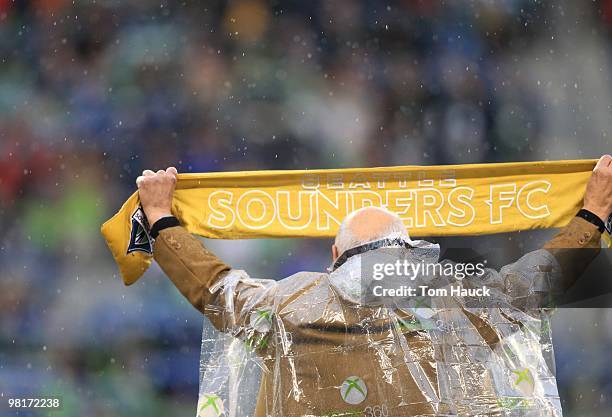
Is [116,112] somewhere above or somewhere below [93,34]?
below

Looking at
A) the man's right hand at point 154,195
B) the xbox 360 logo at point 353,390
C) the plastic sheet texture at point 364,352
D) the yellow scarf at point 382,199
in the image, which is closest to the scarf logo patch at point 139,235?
the man's right hand at point 154,195

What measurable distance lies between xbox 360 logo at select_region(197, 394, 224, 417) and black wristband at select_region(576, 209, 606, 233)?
100 centimetres

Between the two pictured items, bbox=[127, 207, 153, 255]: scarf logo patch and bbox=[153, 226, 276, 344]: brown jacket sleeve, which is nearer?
bbox=[153, 226, 276, 344]: brown jacket sleeve

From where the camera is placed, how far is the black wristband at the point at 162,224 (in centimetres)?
201

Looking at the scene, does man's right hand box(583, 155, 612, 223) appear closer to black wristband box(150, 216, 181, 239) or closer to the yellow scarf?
the yellow scarf

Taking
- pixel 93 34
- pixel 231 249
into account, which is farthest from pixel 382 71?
pixel 93 34

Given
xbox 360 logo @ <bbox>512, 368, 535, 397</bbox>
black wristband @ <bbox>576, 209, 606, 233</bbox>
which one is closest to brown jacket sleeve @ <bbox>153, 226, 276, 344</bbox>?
xbox 360 logo @ <bbox>512, 368, 535, 397</bbox>

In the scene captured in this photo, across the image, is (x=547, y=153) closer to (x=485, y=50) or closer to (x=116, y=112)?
(x=485, y=50)

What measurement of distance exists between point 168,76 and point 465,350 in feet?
15.5

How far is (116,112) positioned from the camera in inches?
234

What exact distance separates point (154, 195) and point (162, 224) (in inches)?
7.7

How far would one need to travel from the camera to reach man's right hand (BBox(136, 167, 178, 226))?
2166 millimetres

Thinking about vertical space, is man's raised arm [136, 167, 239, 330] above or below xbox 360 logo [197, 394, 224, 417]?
above

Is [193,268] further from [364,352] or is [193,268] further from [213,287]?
[364,352]
